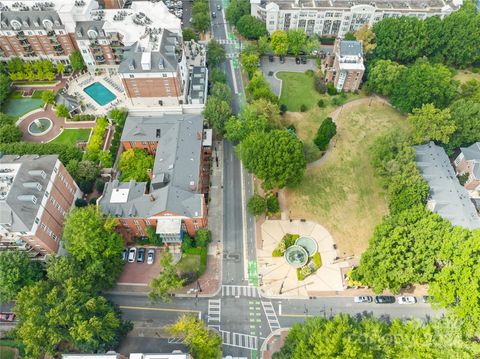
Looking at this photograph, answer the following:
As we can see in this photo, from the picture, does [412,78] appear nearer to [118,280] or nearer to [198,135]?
[198,135]

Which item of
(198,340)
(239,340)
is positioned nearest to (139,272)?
(198,340)

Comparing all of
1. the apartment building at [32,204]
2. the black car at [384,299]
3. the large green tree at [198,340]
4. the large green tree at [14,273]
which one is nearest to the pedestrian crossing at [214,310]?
the large green tree at [198,340]

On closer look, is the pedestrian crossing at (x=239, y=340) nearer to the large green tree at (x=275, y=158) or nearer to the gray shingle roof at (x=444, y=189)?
the large green tree at (x=275, y=158)

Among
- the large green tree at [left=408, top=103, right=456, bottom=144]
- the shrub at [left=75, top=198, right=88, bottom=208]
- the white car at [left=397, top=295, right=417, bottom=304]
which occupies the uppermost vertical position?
the large green tree at [left=408, top=103, right=456, bottom=144]

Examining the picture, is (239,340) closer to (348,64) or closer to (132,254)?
(132,254)

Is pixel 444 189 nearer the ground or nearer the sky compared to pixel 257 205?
nearer the sky

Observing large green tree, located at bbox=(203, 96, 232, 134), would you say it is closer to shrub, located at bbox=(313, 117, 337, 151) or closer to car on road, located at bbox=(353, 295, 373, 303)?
shrub, located at bbox=(313, 117, 337, 151)

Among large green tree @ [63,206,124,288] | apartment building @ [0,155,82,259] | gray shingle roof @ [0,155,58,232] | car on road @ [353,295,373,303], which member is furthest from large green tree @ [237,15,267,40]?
car on road @ [353,295,373,303]
